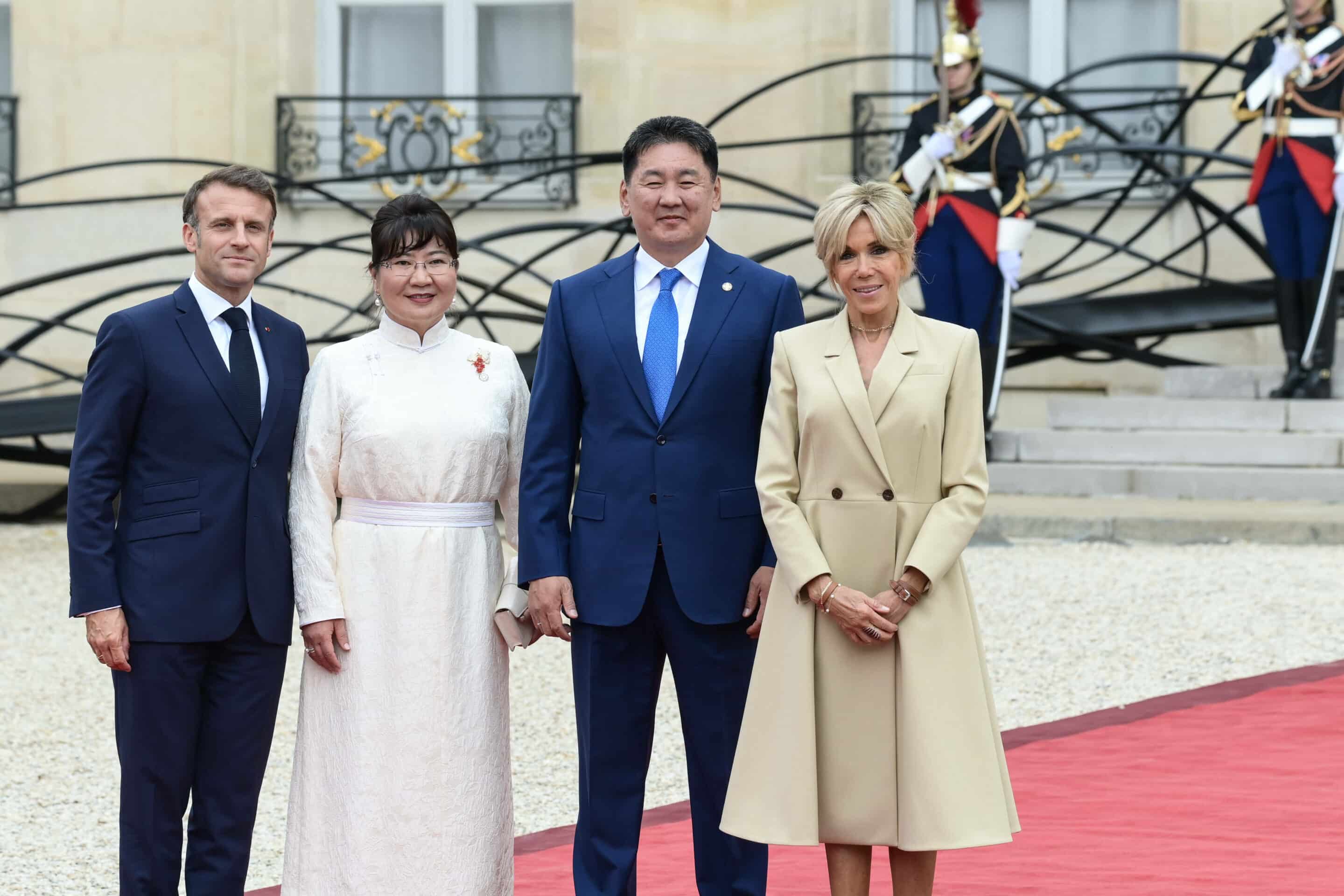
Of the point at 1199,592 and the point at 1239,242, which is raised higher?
the point at 1239,242

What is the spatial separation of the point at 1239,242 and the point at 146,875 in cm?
883

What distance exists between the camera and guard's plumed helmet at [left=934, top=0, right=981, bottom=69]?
7980 mm

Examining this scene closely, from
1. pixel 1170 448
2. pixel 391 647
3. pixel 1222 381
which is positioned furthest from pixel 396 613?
pixel 1222 381

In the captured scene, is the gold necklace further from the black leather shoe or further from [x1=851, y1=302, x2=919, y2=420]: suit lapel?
the black leather shoe

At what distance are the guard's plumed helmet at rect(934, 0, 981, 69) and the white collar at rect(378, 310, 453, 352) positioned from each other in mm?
5049

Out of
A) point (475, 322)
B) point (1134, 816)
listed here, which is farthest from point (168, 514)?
point (475, 322)

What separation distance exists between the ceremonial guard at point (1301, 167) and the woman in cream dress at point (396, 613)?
6077 mm

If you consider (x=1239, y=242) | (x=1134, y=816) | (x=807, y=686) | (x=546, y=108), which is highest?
(x=546, y=108)

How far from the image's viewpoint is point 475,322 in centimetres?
1078

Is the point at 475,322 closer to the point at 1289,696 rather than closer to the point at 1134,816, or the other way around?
the point at 1289,696

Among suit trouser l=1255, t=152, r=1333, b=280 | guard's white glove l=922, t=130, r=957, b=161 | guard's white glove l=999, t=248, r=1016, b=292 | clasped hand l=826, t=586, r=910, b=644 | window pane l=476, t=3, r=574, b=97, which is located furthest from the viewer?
window pane l=476, t=3, r=574, b=97

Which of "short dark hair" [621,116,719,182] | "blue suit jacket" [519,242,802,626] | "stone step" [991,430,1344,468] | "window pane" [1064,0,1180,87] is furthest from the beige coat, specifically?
"window pane" [1064,0,1180,87]

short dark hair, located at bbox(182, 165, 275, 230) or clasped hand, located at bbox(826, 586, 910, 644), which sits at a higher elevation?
short dark hair, located at bbox(182, 165, 275, 230)

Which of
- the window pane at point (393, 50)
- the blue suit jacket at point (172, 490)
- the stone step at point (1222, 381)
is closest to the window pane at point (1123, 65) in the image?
the stone step at point (1222, 381)
